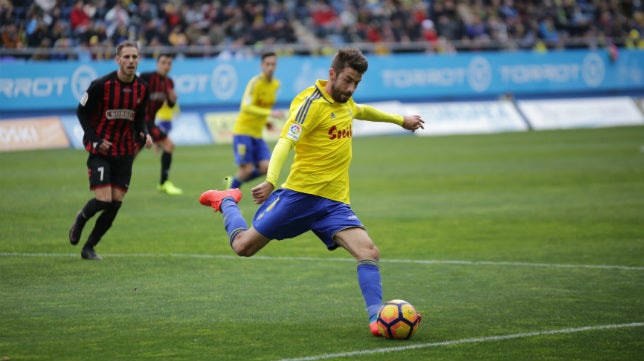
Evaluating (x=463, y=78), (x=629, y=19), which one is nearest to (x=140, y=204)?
(x=463, y=78)

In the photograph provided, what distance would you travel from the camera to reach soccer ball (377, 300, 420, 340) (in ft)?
24.3

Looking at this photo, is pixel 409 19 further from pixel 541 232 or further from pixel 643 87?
pixel 541 232

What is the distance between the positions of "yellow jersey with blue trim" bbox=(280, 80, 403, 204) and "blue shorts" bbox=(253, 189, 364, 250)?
0.06 m

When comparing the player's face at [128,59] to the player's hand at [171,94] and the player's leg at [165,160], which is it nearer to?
the player's leg at [165,160]

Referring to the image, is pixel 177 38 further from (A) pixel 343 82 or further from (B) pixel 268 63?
(A) pixel 343 82

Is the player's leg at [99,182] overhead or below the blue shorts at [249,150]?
overhead

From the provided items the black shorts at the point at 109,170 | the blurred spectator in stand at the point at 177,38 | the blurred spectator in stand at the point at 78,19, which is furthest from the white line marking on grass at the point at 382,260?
the blurred spectator in stand at the point at 177,38

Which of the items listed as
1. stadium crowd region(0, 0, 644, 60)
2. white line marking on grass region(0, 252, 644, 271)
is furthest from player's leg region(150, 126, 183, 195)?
stadium crowd region(0, 0, 644, 60)

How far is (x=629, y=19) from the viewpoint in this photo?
42.3 meters

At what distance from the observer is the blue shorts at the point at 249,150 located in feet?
56.9

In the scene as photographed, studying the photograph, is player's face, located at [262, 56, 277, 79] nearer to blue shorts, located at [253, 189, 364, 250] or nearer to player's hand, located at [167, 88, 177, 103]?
player's hand, located at [167, 88, 177, 103]

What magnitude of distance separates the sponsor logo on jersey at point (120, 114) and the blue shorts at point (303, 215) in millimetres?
3526

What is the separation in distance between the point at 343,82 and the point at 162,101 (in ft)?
34.8

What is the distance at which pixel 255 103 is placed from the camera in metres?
17.4
